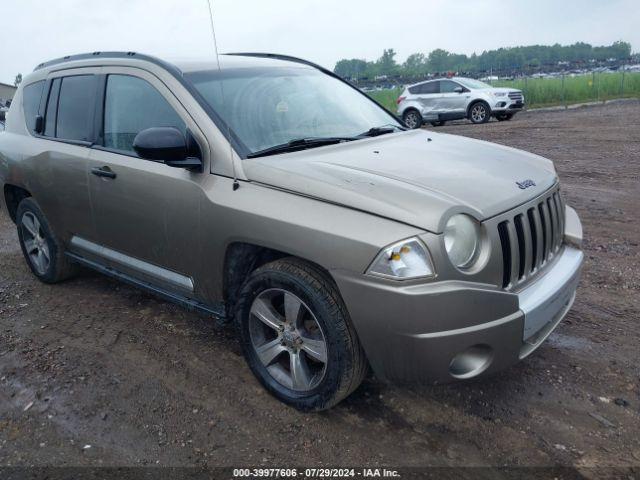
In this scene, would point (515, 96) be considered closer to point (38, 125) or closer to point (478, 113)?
point (478, 113)

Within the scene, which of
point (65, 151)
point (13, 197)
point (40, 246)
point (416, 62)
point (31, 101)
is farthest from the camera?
point (416, 62)

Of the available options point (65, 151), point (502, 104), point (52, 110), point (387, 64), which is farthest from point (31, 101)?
point (387, 64)

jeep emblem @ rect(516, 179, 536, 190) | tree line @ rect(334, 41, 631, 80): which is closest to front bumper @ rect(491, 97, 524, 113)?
jeep emblem @ rect(516, 179, 536, 190)

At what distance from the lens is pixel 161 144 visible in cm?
304

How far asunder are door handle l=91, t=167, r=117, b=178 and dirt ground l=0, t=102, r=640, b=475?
3.81ft

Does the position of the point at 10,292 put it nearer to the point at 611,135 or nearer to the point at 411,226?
the point at 411,226

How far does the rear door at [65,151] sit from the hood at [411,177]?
1680 mm

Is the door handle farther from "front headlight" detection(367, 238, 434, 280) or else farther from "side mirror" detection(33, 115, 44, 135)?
"front headlight" detection(367, 238, 434, 280)

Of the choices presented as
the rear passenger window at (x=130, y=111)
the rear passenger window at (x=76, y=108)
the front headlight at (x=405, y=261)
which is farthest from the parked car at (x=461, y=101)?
the front headlight at (x=405, y=261)

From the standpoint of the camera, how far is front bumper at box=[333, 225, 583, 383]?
96.2 inches

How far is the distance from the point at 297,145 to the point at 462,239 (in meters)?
1.22

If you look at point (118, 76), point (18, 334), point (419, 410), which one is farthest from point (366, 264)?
point (18, 334)

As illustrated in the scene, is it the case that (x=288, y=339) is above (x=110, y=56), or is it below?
below

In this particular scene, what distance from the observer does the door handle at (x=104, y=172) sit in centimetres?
371
